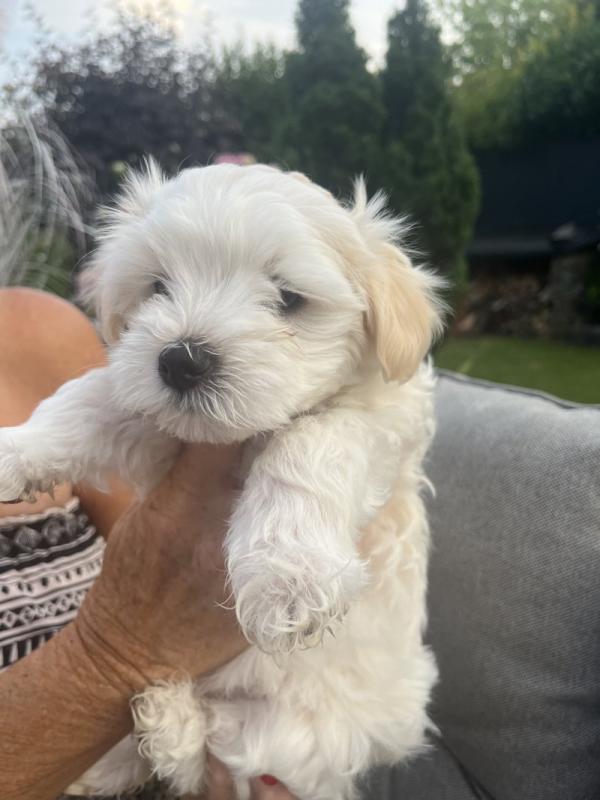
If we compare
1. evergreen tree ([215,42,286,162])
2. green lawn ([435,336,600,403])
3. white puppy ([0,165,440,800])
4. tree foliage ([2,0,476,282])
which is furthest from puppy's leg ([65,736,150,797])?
evergreen tree ([215,42,286,162])

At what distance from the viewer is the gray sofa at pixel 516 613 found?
5.78ft

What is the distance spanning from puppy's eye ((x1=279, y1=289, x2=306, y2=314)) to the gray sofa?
3.00ft

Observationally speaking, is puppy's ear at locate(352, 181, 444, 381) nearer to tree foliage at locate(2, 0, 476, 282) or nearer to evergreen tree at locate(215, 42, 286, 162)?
tree foliage at locate(2, 0, 476, 282)

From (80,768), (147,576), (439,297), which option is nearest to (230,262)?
(439,297)

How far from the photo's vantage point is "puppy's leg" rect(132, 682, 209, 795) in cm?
157

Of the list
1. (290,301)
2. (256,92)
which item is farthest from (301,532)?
(256,92)

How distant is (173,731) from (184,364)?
86cm

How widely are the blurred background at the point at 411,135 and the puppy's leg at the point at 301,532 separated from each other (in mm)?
1737

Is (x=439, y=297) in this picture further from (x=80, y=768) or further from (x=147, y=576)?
(x=80, y=768)

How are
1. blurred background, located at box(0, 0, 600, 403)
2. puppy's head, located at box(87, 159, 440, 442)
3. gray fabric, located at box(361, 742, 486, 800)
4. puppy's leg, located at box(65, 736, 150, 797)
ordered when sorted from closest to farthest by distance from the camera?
puppy's head, located at box(87, 159, 440, 442) < puppy's leg, located at box(65, 736, 150, 797) < gray fabric, located at box(361, 742, 486, 800) < blurred background, located at box(0, 0, 600, 403)

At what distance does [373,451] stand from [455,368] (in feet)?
18.2

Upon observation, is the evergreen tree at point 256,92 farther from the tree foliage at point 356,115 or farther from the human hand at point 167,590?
the human hand at point 167,590

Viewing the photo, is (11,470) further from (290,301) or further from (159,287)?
(290,301)

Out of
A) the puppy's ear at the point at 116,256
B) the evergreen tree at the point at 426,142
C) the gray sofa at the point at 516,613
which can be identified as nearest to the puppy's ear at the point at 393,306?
the puppy's ear at the point at 116,256
